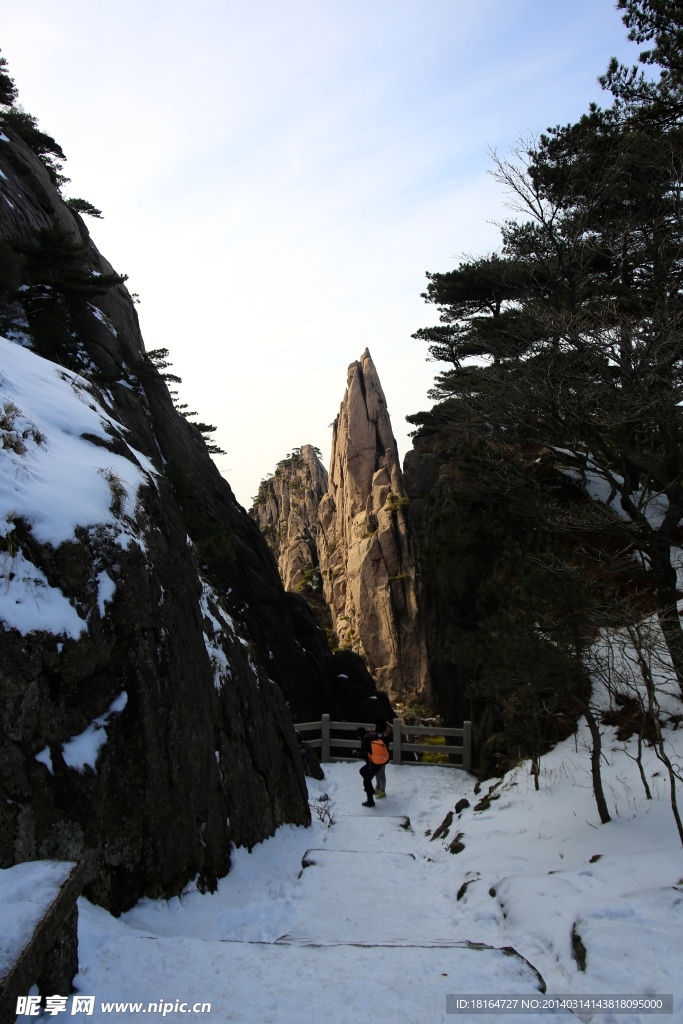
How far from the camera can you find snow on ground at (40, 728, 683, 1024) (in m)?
3.47

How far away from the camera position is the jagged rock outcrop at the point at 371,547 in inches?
1569

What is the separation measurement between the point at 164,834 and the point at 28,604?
83.5 inches

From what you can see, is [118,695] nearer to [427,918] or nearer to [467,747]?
[427,918]

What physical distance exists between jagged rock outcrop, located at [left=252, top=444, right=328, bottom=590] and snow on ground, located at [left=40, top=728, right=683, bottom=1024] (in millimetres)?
45333

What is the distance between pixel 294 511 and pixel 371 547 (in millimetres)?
24501

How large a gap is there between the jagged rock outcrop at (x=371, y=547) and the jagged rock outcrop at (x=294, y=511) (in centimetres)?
487

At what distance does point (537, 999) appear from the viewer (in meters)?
3.64

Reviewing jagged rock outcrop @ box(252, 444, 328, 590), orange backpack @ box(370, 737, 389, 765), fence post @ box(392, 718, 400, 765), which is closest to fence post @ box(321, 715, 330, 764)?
fence post @ box(392, 718, 400, 765)

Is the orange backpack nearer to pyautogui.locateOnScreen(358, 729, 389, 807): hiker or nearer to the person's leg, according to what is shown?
pyautogui.locateOnScreen(358, 729, 389, 807): hiker

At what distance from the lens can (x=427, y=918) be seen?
5.68 meters

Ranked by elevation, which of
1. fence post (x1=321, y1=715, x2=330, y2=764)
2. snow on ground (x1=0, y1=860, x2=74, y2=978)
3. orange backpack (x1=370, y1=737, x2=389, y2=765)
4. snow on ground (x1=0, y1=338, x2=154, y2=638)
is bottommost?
fence post (x1=321, y1=715, x2=330, y2=764)

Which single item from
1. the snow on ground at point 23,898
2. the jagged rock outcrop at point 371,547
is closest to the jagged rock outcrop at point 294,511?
the jagged rock outcrop at point 371,547

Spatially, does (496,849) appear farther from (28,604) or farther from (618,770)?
(28,604)

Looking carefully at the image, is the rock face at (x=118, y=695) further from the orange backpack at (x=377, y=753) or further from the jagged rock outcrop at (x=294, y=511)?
the jagged rock outcrop at (x=294, y=511)
